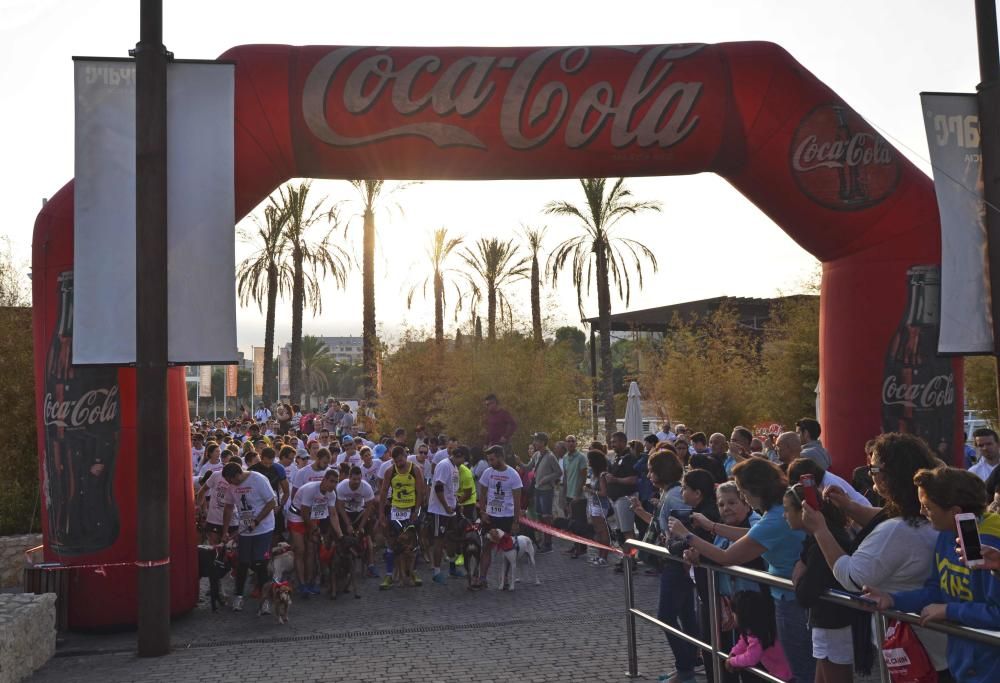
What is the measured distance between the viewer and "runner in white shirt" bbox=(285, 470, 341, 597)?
11.9m

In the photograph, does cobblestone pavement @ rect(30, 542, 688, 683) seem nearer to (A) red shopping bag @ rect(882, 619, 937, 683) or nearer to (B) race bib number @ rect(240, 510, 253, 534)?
(B) race bib number @ rect(240, 510, 253, 534)

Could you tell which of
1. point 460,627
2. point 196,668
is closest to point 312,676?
point 196,668

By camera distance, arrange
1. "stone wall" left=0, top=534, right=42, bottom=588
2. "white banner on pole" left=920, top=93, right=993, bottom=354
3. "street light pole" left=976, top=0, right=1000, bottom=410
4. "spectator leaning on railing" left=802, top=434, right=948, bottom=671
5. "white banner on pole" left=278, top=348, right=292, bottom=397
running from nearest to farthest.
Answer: "spectator leaning on railing" left=802, top=434, right=948, bottom=671
"street light pole" left=976, top=0, right=1000, bottom=410
"white banner on pole" left=920, top=93, right=993, bottom=354
"stone wall" left=0, top=534, right=42, bottom=588
"white banner on pole" left=278, top=348, right=292, bottom=397

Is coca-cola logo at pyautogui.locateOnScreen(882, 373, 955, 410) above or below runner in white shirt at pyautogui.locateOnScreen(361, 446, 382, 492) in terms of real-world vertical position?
above

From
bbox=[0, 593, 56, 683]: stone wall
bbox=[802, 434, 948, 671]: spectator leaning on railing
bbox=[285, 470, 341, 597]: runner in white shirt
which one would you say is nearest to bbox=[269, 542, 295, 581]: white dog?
bbox=[285, 470, 341, 597]: runner in white shirt

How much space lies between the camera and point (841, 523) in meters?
5.22

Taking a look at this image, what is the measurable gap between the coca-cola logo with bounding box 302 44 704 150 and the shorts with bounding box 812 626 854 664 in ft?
22.0

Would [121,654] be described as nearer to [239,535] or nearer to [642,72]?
[239,535]

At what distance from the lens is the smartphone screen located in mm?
3736

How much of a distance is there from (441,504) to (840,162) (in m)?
6.71

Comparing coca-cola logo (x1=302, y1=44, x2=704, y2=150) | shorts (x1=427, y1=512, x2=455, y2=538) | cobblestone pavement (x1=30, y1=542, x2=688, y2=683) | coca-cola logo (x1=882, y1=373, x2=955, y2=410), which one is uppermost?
coca-cola logo (x1=302, y1=44, x2=704, y2=150)

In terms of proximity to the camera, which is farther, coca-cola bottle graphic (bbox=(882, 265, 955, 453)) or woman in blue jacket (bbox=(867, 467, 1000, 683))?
coca-cola bottle graphic (bbox=(882, 265, 955, 453))

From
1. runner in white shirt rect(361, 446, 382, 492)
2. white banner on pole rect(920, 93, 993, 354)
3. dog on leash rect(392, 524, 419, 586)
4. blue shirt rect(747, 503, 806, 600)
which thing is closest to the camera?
blue shirt rect(747, 503, 806, 600)

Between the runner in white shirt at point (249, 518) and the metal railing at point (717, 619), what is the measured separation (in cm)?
510
